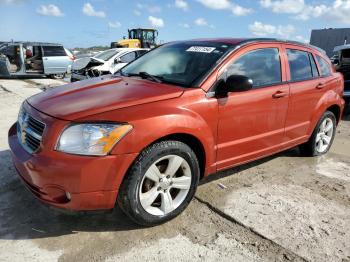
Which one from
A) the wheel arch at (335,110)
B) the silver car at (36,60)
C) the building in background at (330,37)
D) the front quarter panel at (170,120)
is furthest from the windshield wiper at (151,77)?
the building in background at (330,37)

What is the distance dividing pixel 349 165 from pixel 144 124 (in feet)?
11.4

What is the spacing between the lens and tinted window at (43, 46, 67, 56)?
15148 mm

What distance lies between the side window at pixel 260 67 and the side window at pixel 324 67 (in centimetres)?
112

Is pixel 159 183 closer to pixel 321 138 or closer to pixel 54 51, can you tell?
pixel 321 138

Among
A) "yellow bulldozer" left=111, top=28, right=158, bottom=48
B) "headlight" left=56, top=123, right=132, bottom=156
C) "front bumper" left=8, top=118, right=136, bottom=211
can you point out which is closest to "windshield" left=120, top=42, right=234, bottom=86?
"headlight" left=56, top=123, right=132, bottom=156

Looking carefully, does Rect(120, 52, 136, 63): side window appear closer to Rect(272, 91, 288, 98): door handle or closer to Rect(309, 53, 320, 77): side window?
Rect(309, 53, 320, 77): side window

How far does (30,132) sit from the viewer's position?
9.74 ft

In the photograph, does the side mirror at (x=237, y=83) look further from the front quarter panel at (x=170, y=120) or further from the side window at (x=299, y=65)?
the side window at (x=299, y=65)

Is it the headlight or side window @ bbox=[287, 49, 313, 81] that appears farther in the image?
side window @ bbox=[287, 49, 313, 81]

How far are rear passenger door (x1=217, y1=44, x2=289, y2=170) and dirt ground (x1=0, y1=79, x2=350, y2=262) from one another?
0.46m

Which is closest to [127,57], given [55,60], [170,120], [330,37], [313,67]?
[55,60]

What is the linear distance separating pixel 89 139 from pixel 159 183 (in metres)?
0.78

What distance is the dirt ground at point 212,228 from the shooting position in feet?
9.05

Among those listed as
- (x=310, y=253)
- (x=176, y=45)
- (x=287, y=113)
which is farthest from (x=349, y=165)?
(x=176, y=45)
